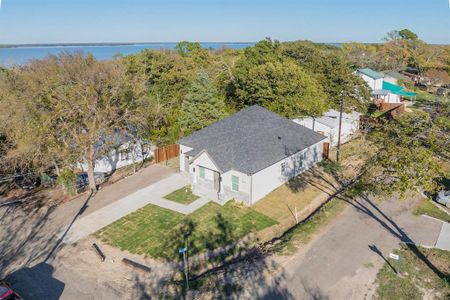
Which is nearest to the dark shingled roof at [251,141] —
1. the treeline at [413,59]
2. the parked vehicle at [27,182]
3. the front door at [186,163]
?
the front door at [186,163]

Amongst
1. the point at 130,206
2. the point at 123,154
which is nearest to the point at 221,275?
the point at 130,206

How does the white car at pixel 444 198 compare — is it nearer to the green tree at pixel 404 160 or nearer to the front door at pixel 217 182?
the green tree at pixel 404 160

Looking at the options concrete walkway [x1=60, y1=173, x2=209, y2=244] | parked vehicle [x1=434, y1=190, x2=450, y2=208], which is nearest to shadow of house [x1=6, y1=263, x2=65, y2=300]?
concrete walkway [x1=60, y1=173, x2=209, y2=244]

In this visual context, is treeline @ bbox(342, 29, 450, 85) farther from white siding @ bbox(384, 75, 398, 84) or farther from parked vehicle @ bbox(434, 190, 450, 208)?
parked vehicle @ bbox(434, 190, 450, 208)

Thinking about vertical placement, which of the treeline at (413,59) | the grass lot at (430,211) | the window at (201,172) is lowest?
the grass lot at (430,211)

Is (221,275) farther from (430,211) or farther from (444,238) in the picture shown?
(430,211)

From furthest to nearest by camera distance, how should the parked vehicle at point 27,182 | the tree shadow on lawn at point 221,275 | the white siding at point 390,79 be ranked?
the white siding at point 390,79
the parked vehicle at point 27,182
the tree shadow on lawn at point 221,275

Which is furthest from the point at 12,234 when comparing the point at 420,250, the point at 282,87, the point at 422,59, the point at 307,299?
the point at 422,59
